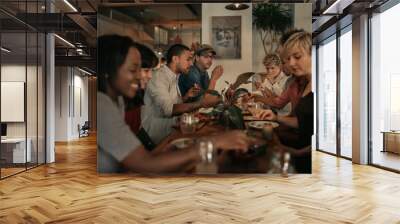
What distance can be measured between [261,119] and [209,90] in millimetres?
902

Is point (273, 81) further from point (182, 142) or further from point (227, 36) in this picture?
point (182, 142)

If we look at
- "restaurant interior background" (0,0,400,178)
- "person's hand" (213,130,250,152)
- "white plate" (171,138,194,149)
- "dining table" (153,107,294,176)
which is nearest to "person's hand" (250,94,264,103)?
"dining table" (153,107,294,176)

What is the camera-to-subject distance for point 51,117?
7324 mm

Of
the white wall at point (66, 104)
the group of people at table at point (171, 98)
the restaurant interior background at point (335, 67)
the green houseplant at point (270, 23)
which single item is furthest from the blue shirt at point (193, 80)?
the white wall at point (66, 104)

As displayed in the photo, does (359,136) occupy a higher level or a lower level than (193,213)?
higher

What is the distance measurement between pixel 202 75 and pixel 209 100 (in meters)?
0.40

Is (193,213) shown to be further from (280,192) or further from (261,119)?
(261,119)

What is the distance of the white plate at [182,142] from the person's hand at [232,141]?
0.38m

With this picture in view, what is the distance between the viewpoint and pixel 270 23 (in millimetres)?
5523

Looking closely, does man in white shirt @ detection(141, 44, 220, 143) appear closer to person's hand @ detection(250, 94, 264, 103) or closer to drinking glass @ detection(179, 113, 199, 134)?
drinking glass @ detection(179, 113, 199, 134)

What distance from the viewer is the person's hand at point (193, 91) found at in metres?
5.53

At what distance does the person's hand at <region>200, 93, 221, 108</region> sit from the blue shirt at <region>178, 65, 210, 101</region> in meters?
0.09

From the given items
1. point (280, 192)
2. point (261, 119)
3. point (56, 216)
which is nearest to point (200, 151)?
point (261, 119)

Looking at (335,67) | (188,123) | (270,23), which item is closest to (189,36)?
(270,23)
